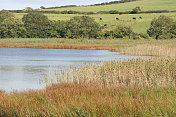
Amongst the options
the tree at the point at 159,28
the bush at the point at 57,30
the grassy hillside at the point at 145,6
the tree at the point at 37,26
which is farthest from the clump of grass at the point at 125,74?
the grassy hillside at the point at 145,6

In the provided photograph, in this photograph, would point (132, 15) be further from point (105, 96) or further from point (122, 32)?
point (105, 96)

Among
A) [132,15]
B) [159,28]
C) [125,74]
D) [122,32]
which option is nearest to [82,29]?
[122,32]

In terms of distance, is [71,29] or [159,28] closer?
[159,28]

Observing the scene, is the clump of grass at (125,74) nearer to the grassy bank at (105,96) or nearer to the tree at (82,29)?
the grassy bank at (105,96)

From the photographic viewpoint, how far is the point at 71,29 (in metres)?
72.4

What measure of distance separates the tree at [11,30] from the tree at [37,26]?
1725 mm

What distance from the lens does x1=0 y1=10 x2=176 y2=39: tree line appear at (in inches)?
2744

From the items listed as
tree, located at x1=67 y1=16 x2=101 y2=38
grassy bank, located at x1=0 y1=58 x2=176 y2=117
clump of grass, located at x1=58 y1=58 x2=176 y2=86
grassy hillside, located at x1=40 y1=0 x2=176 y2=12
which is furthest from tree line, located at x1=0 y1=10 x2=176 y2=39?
grassy bank, located at x1=0 y1=58 x2=176 y2=117

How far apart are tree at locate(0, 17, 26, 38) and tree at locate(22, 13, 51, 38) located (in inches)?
67.9

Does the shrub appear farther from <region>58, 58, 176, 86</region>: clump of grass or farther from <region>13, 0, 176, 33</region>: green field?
<region>58, 58, 176, 86</region>: clump of grass

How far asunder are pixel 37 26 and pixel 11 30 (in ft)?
21.1

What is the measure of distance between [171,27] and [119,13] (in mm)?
43737

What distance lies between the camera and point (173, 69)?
1486 cm

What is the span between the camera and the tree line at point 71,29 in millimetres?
69688
